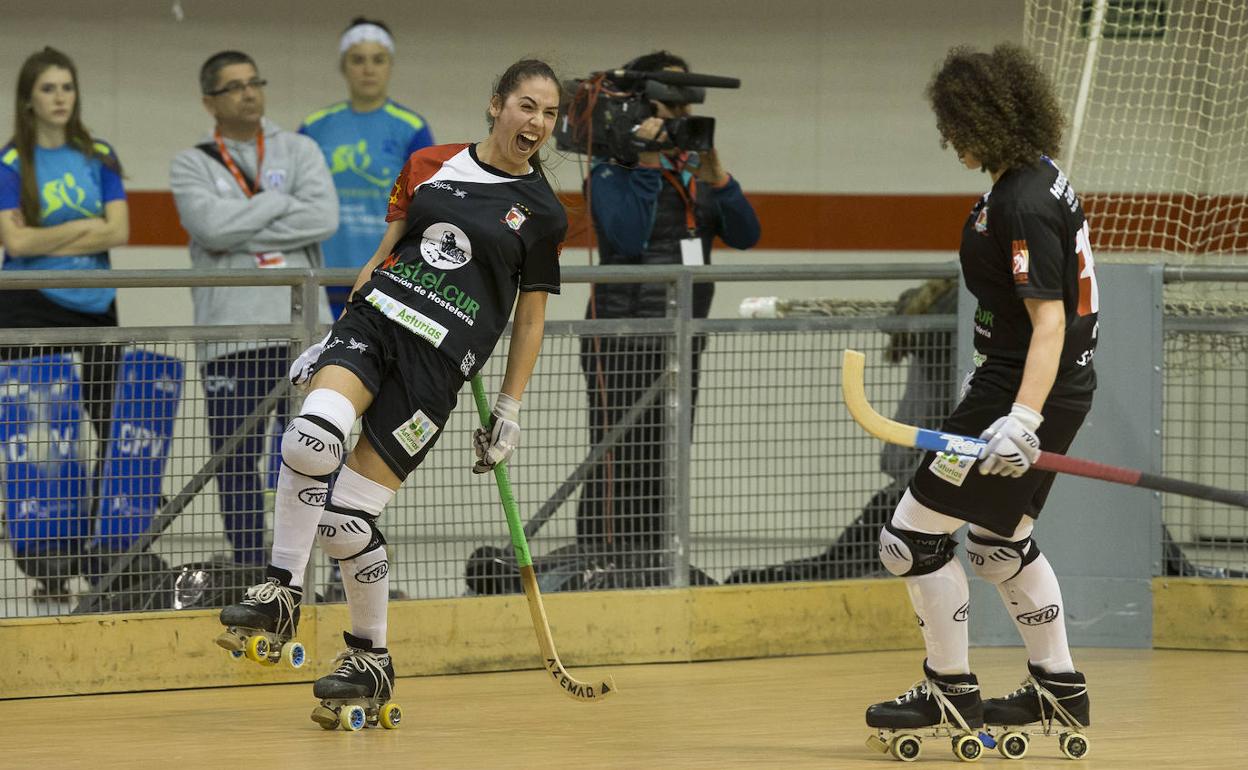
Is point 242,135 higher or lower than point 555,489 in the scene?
higher

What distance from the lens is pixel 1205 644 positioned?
638cm

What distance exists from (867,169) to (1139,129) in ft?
4.59

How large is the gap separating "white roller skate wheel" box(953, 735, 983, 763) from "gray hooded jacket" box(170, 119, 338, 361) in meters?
2.66

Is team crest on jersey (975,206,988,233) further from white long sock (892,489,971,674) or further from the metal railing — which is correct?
the metal railing

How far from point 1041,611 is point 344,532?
1771 millimetres

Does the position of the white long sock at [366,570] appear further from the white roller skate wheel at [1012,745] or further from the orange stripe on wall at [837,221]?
the orange stripe on wall at [837,221]

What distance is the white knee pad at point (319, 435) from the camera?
179 inches

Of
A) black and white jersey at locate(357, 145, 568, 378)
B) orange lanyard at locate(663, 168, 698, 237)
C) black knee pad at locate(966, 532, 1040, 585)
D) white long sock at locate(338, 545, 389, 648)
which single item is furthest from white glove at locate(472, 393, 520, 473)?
orange lanyard at locate(663, 168, 698, 237)

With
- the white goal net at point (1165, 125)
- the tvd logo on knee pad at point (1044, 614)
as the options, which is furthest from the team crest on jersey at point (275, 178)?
the tvd logo on knee pad at point (1044, 614)

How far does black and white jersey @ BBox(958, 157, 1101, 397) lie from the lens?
427cm

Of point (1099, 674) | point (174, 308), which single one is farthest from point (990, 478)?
point (174, 308)

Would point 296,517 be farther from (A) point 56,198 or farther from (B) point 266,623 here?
(A) point 56,198

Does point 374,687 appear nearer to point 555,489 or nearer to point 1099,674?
point 555,489

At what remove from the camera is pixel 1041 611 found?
182 inches
